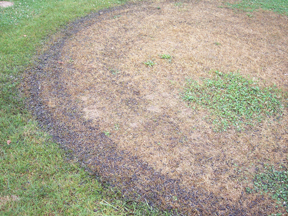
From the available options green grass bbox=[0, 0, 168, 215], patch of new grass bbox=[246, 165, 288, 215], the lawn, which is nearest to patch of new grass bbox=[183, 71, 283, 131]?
the lawn

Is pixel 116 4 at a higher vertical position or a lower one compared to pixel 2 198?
higher

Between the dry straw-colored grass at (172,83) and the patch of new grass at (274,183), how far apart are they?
0.12m

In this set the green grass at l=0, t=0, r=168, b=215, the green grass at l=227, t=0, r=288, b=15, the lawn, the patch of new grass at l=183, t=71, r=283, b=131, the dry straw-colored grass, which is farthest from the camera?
the green grass at l=227, t=0, r=288, b=15

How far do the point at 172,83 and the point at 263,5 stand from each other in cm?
560

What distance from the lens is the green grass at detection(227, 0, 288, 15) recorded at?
7.12 meters

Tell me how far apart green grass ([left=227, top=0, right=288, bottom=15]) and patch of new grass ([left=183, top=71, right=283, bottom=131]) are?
4174mm

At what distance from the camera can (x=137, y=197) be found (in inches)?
94.2

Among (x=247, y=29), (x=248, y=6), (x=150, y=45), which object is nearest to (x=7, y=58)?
(x=150, y=45)

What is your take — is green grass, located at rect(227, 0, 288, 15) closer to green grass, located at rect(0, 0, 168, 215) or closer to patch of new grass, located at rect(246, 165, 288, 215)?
patch of new grass, located at rect(246, 165, 288, 215)

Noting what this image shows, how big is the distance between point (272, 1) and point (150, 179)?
8.01 meters

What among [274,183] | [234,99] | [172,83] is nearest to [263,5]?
[234,99]

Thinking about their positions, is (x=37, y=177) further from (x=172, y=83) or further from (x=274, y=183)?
(x=274, y=183)

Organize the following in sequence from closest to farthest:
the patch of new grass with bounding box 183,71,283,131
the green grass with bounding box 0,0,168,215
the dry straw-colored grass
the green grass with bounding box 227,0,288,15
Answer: the green grass with bounding box 0,0,168,215, the dry straw-colored grass, the patch of new grass with bounding box 183,71,283,131, the green grass with bounding box 227,0,288,15

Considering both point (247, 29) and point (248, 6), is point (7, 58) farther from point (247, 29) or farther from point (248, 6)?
point (248, 6)
